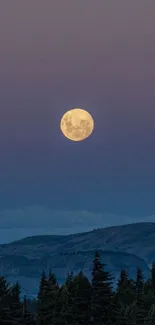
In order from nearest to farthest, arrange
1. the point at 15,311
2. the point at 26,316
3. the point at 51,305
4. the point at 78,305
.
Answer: the point at 15,311 → the point at 26,316 → the point at 78,305 → the point at 51,305

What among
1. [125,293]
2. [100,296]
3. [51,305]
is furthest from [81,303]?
[125,293]

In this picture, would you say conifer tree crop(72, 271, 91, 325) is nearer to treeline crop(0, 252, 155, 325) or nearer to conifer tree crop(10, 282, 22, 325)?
treeline crop(0, 252, 155, 325)

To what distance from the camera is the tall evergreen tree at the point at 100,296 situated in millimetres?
98062

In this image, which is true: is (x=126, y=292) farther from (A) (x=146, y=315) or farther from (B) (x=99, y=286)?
(B) (x=99, y=286)

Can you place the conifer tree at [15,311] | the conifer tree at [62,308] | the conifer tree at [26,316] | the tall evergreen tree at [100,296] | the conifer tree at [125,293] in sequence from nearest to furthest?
1. the conifer tree at [15,311]
2. the conifer tree at [26,316]
3. the conifer tree at [62,308]
4. the tall evergreen tree at [100,296]
5. the conifer tree at [125,293]

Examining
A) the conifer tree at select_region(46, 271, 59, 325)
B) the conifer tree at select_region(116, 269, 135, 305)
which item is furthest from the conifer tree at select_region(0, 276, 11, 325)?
the conifer tree at select_region(116, 269, 135, 305)

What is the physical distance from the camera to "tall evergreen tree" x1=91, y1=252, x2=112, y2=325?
3861 inches

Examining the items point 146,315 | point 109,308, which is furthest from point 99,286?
point 146,315

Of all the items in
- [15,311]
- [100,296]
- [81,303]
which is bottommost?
[15,311]

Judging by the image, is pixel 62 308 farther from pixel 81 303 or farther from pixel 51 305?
pixel 81 303

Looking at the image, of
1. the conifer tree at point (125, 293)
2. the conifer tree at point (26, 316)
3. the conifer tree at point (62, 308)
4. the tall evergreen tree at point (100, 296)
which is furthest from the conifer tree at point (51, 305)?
the conifer tree at point (125, 293)

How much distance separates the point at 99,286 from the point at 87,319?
4955 mm

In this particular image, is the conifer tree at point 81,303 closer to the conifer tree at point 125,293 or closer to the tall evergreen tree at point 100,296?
the tall evergreen tree at point 100,296

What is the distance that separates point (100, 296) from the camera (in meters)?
98.6
